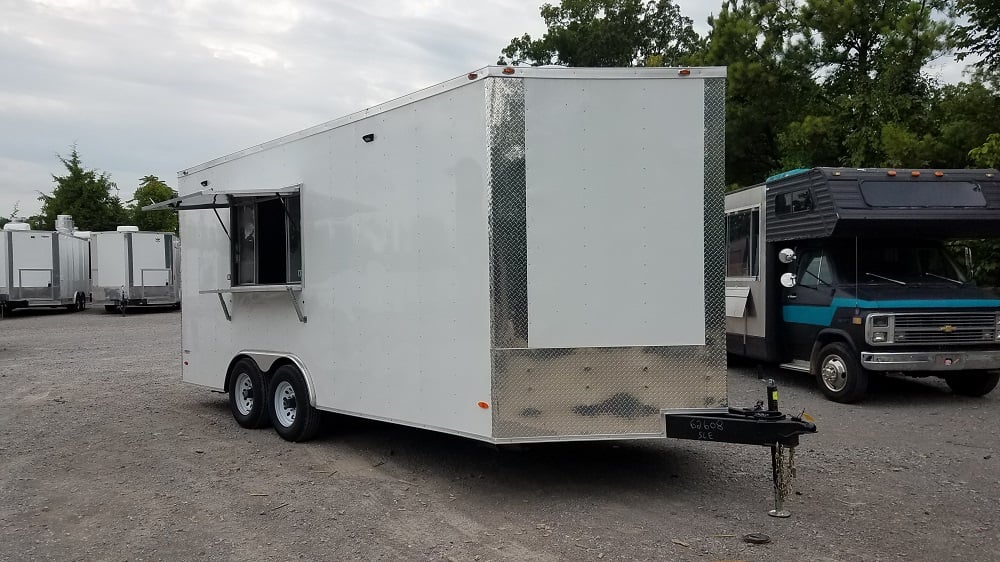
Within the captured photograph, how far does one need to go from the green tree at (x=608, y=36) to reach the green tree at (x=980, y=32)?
54.6 feet

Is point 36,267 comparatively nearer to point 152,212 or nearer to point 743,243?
point 152,212

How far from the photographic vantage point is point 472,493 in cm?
582

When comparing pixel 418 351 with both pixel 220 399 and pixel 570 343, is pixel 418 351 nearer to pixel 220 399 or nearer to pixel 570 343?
pixel 570 343

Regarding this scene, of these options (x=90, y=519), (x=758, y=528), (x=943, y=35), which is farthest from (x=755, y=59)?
(x=90, y=519)

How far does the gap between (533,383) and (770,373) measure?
7.97m

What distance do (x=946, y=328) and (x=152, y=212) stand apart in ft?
141

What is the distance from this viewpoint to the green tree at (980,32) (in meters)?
16.3

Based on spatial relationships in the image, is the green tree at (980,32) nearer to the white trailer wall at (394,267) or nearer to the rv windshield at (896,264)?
the rv windshield at (896,264)

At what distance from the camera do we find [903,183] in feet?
30.9

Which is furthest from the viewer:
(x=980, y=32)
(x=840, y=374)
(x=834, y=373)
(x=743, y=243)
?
(x=980, y=32)

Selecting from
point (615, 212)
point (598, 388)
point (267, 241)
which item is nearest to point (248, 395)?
point (267, 241)

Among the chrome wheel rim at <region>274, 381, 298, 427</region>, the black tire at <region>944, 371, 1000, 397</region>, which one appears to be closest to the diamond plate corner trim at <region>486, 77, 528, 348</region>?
the chrome wheel rim at <region>274, 381, 298, 427</region>

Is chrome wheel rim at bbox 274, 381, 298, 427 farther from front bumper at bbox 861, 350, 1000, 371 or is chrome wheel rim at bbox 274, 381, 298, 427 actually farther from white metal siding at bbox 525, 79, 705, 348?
front bumper at bbox 861, 350, 1000, 371

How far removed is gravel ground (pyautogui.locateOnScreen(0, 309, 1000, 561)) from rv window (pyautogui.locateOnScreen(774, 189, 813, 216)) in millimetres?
2688
